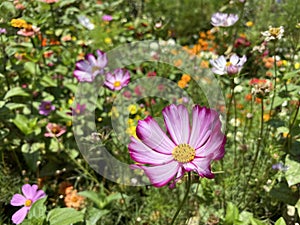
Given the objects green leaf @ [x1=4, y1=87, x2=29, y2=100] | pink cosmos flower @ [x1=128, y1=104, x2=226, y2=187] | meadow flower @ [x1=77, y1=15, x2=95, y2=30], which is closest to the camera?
pink cosmos flower @ [x1=128, y1=104, x2=226, y2=187]

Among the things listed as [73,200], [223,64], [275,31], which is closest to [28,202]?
[73,200]

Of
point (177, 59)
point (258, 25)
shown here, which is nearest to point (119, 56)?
point (177, 59)

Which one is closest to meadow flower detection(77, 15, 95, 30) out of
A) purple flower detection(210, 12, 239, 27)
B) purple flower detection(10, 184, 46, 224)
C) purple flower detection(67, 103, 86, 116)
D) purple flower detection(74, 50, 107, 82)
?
purple flower detection(74, 50, 107, 82)

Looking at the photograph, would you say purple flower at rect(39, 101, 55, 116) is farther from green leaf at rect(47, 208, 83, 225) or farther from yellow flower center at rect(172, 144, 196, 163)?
yellow flower center at rect(172, 144, 196, 163)

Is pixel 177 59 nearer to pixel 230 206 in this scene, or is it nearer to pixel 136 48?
pixel 136 48

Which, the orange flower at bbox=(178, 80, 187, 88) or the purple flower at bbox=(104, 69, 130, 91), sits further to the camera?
the orange flower at bbox=(178, 80, 187, 88)

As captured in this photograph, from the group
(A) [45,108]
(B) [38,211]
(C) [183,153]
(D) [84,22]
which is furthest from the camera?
(D) [84,22]

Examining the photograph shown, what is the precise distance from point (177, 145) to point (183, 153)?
0.14 feet

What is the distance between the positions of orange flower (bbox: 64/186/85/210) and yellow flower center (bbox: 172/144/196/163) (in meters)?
0.79

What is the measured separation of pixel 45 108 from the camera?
62.4 inches

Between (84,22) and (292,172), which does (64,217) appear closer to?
(292,172)

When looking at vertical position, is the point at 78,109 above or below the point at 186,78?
above

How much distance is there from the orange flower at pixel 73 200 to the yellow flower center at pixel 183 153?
2.60 ft

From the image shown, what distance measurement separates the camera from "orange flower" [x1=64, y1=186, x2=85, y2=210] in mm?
1492
